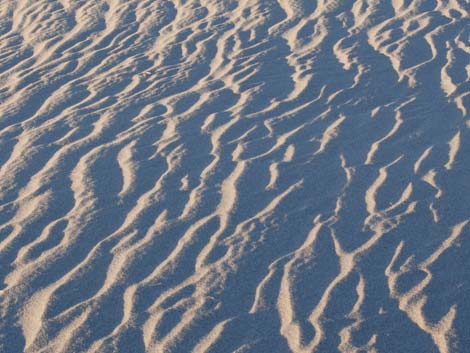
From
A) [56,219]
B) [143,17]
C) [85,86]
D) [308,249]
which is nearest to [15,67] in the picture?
[85,86]

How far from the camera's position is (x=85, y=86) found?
7.08m

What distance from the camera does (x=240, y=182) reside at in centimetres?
550

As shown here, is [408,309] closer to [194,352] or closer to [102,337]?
[194,352]

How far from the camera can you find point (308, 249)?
478 cm

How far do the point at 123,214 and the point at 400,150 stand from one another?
2.06 metres

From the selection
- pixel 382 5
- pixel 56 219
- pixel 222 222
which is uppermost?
pixel 56 219

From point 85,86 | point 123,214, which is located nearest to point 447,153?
point 123,214

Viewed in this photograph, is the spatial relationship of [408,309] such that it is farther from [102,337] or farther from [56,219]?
[56,219]

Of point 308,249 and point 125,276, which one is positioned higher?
point 125,276

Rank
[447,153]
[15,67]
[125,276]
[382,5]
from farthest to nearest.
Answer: [382,5] < [15,67] < [447,153] < [125,276]

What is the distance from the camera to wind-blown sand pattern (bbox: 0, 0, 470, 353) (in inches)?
168

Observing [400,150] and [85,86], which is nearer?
[400,150]

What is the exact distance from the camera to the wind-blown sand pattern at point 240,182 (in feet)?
14.0

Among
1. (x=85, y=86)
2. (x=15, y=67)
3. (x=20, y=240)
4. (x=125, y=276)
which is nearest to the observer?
(x=125, y=276)
